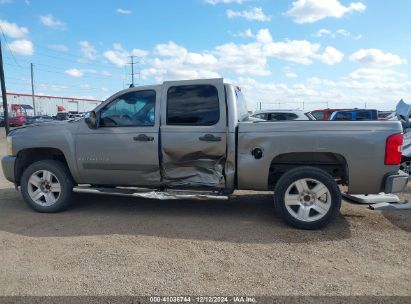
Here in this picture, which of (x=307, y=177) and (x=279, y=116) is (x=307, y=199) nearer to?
(x=307, y=177)

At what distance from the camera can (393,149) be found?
4.87 meters

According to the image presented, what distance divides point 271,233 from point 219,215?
42.7 inches

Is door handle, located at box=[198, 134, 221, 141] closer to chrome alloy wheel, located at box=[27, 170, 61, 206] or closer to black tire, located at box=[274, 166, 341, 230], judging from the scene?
black tire, located at box=[274, 166, 341, 230]

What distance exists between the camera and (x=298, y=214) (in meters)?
5.17

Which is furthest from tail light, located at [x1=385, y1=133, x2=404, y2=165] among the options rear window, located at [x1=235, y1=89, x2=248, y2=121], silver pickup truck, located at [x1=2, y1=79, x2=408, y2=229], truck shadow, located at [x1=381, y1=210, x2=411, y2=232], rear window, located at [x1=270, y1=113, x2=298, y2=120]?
rear window, located at [x1=270, y1=113, x2=298, y2=120]

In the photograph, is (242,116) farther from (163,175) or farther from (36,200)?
(36,200)

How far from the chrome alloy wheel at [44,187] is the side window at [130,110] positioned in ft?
3.93

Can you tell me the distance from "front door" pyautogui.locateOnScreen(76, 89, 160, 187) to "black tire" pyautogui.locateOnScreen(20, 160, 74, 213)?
0.29m

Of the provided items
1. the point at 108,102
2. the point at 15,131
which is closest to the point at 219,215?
the point at 108,102

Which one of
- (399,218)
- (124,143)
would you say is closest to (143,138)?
(124,143)

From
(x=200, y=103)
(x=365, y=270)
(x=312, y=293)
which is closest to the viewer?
(x=312, y=293)

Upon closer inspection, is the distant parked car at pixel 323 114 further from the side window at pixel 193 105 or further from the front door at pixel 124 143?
the front door at pixel 124 143

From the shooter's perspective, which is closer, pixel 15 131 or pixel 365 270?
pixel 365 270

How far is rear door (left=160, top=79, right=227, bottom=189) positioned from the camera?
547 centimetres
